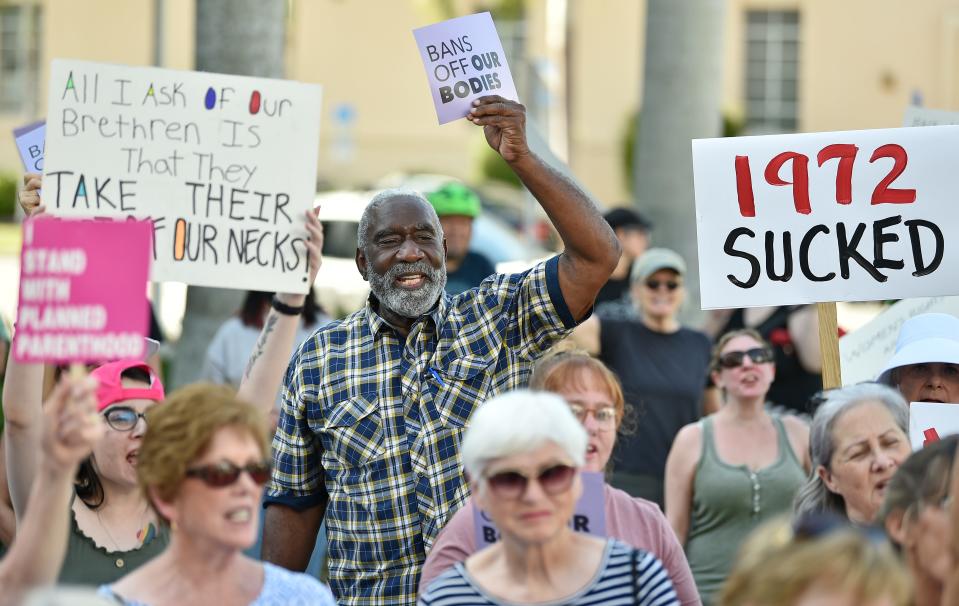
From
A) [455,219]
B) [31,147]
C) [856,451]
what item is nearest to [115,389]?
[31,147]

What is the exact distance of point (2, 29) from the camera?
121 feet

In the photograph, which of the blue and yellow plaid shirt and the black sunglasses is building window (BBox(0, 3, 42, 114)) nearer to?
the black sunglasses

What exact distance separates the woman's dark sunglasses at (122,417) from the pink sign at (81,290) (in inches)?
40.9

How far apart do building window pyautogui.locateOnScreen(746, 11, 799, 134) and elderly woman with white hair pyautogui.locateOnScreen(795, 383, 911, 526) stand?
99.6 feet

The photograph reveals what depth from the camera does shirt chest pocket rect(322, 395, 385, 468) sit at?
458 cm

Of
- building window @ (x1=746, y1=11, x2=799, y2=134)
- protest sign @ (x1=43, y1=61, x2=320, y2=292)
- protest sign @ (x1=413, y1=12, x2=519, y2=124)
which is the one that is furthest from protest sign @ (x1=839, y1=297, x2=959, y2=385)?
building window @ (x1=746, y1=11, x2=799, y2=134)

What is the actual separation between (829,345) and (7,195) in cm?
3117

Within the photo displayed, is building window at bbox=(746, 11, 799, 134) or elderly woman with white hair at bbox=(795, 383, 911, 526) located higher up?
building window at bbox=(746, 11, 799, 134)

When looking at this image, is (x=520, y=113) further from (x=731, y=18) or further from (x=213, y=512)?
(x=731, y=18)

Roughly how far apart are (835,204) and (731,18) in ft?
96.5

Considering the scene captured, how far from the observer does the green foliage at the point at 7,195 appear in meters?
34.3

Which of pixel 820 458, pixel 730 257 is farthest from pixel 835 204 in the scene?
pixel 820 458

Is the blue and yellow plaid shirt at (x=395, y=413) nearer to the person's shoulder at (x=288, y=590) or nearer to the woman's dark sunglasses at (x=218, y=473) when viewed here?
the person's shoulder at (x=288, y=590)

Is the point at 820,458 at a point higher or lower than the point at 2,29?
lower
